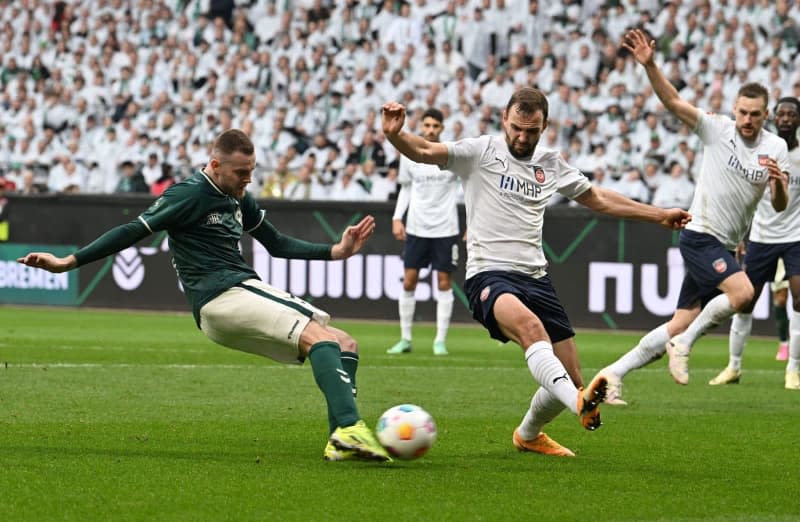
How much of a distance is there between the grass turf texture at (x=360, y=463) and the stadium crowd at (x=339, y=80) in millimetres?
8236

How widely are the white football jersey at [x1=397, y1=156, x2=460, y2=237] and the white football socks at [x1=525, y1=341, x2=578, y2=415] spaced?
8.43 m

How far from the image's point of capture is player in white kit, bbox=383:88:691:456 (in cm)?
759

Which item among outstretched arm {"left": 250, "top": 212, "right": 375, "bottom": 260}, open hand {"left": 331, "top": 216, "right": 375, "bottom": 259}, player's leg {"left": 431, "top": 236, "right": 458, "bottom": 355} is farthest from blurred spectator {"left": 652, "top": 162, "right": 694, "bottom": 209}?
open hand {"left": 331, "top": 216, "right": 375, "bottom": 259}

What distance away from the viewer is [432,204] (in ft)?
51.8

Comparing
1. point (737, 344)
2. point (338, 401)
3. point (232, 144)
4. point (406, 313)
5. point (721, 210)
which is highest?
point (232, 144)

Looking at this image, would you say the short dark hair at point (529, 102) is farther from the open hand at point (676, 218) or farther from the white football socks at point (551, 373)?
the white football socks at point (551, 373)

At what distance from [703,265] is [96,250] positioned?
5071 millimetres

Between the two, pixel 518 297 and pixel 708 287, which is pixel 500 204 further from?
pixel 708 287

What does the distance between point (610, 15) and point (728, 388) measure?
13.4 m

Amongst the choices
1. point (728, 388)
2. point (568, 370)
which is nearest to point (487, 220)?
point (568, 370)

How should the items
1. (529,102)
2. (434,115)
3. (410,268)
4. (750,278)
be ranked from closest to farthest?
(529,102)
(750,278)
(434,115)
(410,268)

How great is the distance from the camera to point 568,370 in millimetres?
7848

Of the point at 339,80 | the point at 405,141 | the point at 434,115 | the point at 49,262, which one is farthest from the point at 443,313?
the point at 339,80

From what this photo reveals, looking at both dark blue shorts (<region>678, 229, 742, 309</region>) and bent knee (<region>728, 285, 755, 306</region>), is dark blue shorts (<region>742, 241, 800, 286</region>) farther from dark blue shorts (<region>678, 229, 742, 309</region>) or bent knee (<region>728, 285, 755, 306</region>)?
bent knee (<region>728, 285, 755, 306</region>)
